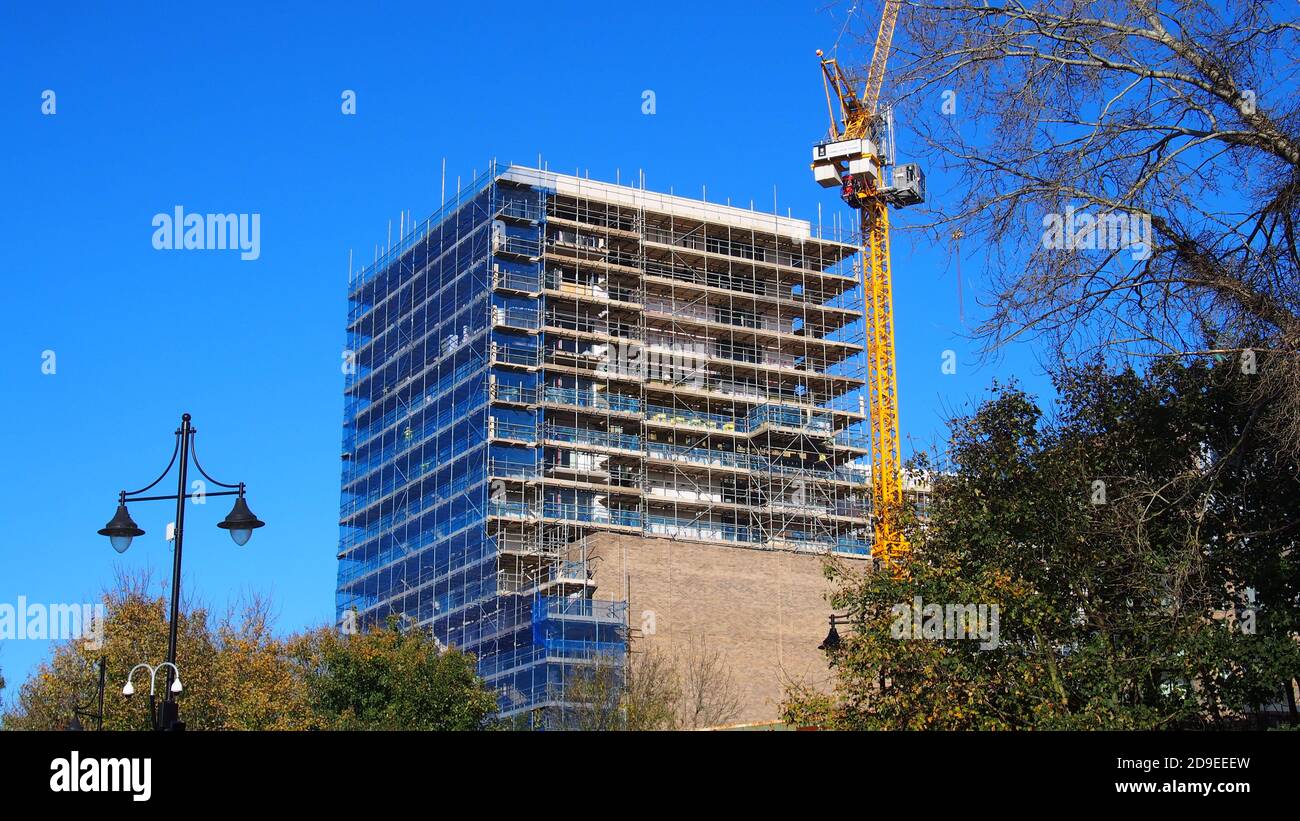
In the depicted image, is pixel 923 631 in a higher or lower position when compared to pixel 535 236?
lower

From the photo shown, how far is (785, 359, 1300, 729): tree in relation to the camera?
26.8 metres

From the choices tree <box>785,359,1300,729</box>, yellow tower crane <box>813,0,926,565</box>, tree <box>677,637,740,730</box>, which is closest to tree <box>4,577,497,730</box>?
tree <box>677,637,740,730</box>

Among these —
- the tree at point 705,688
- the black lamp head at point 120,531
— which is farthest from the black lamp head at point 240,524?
the tree at point 705,688

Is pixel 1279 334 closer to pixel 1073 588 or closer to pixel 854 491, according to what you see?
pixel 1073 588

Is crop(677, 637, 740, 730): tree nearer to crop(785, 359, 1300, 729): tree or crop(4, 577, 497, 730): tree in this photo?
crop(4, 577, 497, 730): tree

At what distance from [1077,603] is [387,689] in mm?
30893

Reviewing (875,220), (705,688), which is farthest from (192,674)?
(875,220)

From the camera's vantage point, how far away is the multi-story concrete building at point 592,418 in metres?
70.5

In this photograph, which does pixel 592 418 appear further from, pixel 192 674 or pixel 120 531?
pixel 120 531

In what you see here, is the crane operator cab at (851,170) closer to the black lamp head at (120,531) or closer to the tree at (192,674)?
the tree at (192,674)

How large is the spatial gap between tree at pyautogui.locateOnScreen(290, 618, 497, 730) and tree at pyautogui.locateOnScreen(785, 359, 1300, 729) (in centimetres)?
2513

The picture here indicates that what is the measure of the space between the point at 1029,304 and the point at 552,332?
63824 millimetres
